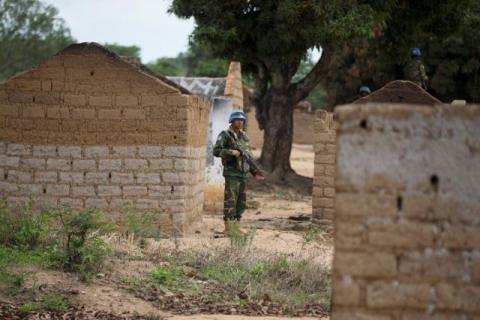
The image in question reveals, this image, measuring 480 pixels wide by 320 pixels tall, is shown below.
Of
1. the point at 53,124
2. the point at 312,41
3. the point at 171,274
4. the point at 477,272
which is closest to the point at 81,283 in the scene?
the point at 171,274

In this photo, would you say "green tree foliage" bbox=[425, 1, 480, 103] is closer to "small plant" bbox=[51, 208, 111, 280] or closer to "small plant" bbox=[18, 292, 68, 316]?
"small plant" bbox=[51, 208, 111, 280]

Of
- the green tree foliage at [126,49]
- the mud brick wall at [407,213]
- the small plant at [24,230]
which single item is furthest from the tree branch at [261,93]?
the green tree foliage at [126,49]

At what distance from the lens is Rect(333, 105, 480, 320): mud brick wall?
14.4 feet

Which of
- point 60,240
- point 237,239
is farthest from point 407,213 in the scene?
point 60,240

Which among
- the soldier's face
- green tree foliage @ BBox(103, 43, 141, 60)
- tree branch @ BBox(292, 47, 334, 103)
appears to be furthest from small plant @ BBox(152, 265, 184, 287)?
green tree foliage @ BBox(103, 43, 141, 60)

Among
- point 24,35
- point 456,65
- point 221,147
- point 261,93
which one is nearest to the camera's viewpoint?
point 221,147

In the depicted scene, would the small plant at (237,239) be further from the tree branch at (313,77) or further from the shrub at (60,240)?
the tree branch at (313,77)

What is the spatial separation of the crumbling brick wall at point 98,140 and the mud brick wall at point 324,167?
7.85 ft

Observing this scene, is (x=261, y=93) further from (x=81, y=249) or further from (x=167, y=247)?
(x=81, y=249)

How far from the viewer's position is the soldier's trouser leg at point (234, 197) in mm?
10484

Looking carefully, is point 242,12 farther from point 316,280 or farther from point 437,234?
point 437,234

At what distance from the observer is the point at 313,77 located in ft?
68.4

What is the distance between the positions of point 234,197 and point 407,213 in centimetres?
606

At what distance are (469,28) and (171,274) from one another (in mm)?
21840
